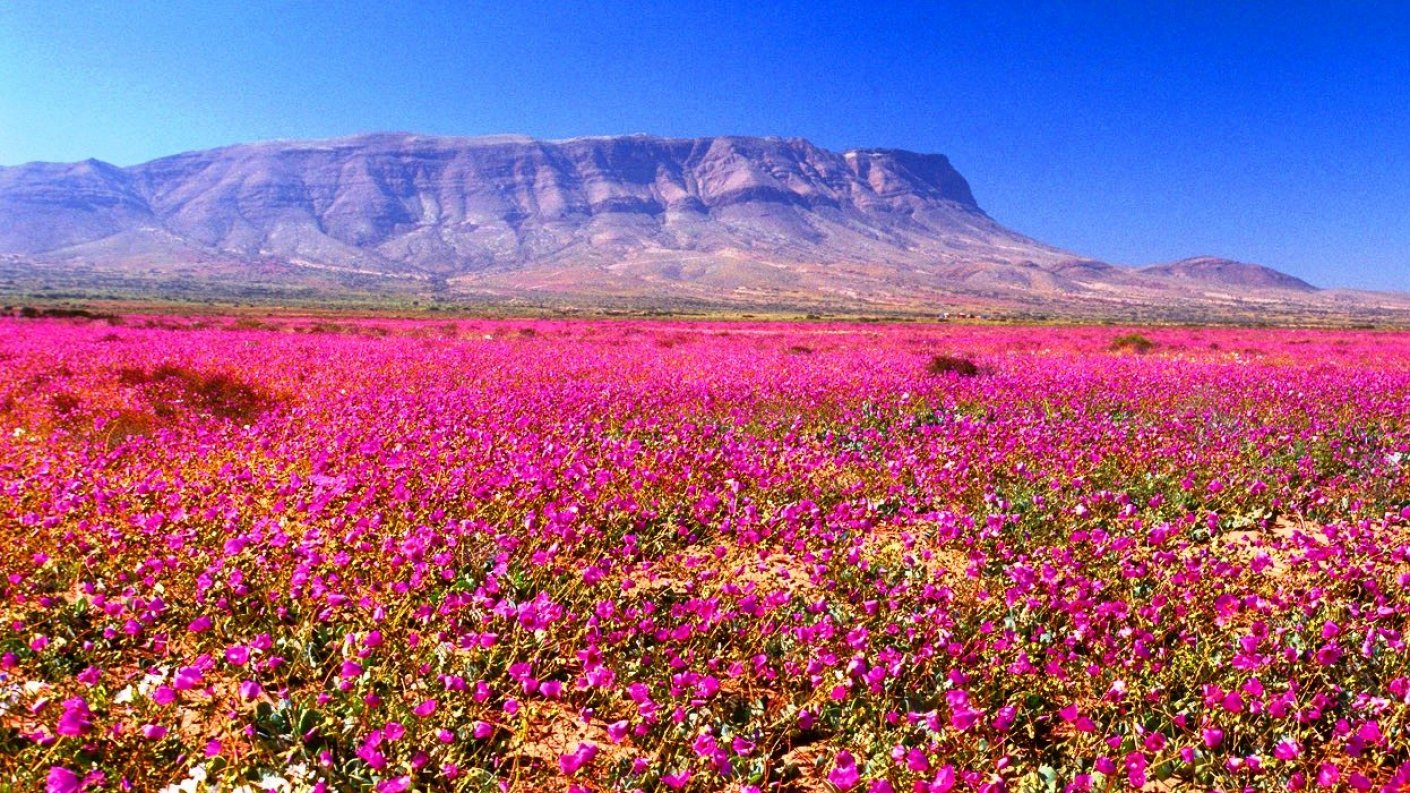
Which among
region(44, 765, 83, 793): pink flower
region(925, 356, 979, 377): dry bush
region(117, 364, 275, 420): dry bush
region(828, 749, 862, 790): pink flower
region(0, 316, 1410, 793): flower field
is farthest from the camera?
region(925, 356, 979, 377): dry bush

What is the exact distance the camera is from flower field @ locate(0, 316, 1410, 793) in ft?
10.5

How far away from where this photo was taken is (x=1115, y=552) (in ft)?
18.0

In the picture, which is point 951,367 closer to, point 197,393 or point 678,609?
point 678,609

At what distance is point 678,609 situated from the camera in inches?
159

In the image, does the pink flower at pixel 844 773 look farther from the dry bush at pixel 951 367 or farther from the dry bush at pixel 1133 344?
the dry bush at pixel 1133 344

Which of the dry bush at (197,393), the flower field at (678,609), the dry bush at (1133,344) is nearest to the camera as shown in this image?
the flower field at (678,609)

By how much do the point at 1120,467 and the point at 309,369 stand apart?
509 inches

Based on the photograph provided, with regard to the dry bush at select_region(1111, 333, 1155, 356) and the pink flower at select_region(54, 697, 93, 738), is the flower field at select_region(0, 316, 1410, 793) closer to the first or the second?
the pink flower at select_region(54, 697, 93, 738)

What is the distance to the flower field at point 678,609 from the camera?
3207mm

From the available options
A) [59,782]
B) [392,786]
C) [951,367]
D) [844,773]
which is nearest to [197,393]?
[59,782]

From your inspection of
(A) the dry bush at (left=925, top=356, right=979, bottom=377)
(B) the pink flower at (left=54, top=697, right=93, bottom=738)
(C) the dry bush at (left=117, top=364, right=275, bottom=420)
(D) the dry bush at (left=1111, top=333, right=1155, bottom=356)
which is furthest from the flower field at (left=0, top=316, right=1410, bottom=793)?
(D) the dry bush at (left=1111, top=333, right=1155, bottom=356)

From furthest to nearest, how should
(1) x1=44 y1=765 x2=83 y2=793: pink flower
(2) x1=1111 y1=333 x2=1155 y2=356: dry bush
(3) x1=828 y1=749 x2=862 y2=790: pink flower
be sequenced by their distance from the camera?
(2) x1=1111 y1=333 x2=1155 y2=356: dry bush → (3) x1=828 y1=749 x2=862 y2=790: pink flower → (1) x1=44 y1=765 x2=83 y2=793: pink flower

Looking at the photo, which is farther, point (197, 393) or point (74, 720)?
point (197, 393)

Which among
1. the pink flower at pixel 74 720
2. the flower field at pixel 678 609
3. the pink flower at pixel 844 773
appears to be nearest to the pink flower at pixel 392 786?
the flower field at pixel 678 609
